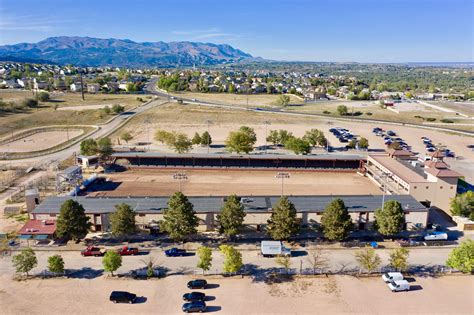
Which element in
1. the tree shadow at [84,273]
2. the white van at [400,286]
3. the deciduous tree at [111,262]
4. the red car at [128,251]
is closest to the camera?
the white van at [400,286]

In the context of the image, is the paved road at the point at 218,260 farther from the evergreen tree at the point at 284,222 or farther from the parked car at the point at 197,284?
the parked car at the point at 197,284

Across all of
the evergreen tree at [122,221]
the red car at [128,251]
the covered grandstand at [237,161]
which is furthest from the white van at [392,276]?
the covered grandstand at [237,161]

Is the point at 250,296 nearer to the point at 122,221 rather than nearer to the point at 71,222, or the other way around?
the point at 122,221

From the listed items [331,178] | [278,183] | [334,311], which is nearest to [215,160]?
[278,183]

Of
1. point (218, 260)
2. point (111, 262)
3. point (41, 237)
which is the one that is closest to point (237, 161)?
point (218, 260)

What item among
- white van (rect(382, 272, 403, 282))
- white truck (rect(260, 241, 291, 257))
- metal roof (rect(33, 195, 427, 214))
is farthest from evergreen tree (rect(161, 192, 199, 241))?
white van (rect(382, 272, 403, 282))

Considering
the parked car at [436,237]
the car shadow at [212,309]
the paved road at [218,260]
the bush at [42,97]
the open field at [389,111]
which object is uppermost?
the bush at [42,97]
